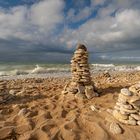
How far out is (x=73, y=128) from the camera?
5.77 m

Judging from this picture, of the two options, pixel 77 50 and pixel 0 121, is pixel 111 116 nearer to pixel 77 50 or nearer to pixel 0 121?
pixel 0 121

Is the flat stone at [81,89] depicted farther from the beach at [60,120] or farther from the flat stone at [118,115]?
the flat stone at [118,115]

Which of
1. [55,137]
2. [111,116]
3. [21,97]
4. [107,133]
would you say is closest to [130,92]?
[111,116]

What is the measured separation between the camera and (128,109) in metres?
5.98

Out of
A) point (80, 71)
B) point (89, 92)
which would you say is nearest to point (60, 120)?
point (89, 92)

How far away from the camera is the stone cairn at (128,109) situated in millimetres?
5918

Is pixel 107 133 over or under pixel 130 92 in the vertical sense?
under

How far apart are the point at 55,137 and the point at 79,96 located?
402 cm

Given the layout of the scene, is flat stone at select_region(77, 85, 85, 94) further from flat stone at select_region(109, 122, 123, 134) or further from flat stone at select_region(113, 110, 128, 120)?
flat stone at select_region(109, 122, 123, 134)

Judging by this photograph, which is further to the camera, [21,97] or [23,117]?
[21,97]

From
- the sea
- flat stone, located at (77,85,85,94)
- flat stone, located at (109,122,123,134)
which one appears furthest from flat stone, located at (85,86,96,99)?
the sea

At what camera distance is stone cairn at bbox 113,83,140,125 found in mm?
5918

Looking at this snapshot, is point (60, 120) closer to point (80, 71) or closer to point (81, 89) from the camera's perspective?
point (81, 89)

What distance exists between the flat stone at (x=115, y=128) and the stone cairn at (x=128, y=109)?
0.37 m
